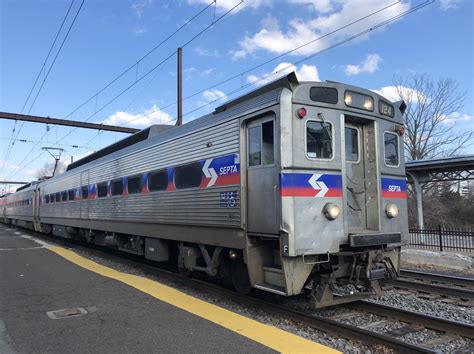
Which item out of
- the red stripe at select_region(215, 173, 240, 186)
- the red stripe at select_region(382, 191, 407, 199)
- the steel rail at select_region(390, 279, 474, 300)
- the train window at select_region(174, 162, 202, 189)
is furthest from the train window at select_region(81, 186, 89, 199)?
the red stripe at select_region(382, 191, 407, 199)

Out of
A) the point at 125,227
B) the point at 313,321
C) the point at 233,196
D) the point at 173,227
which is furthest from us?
the point at 125,227

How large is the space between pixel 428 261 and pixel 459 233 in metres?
3.66

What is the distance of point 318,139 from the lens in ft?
20.8

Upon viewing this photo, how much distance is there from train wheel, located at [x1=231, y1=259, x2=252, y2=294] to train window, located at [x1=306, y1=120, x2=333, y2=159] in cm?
226

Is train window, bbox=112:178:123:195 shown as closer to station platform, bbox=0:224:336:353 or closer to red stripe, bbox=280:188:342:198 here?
station platform, bbox=0:224:336:353

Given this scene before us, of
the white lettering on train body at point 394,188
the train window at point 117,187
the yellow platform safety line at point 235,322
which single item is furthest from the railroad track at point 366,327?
the train window at point 117,187

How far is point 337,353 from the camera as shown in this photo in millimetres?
4668

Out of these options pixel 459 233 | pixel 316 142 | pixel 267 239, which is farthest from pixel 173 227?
pixel 459 233

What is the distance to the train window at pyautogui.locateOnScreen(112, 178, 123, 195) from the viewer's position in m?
11.9

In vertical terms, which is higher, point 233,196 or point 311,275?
point 233,196

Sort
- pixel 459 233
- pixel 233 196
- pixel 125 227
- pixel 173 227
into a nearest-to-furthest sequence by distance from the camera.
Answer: pixel 233 196
pixel 173 227
pixel 125 227
pixel 459 233

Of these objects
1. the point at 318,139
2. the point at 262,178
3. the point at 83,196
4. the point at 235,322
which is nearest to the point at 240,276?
the point at 235,322

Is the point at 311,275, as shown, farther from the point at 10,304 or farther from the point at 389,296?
the point at 10,304

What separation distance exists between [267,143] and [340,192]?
1.31 meters
